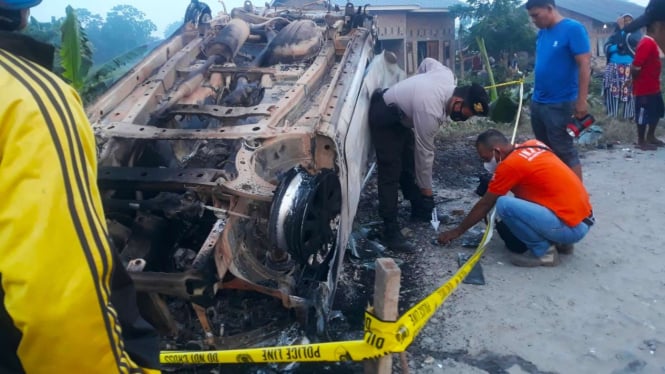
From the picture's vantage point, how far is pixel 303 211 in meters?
3.07

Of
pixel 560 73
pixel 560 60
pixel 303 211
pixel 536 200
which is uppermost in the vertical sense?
pixel 560 60

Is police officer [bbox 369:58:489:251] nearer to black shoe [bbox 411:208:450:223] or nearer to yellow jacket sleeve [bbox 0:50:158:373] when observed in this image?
black shoe [bbox 411:208:450:223]

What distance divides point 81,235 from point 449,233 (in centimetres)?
402

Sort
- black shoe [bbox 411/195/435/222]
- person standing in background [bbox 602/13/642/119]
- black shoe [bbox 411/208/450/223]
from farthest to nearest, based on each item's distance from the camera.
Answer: person standing in background [bbox 602/13/642/119] < black shoe [bbox 411/208/450/223] < black shoe [bbox 411/195/435/222]

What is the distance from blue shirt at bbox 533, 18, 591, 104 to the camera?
5078 millimetres

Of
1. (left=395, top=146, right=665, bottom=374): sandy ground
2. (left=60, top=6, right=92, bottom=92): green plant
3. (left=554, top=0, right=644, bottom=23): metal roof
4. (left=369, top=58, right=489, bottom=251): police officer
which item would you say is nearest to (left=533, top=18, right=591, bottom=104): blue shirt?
(left=369, top=58, right=489, bottom=251): police officer

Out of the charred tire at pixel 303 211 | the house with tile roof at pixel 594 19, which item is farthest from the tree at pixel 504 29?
the charred tire at pixel 303 211

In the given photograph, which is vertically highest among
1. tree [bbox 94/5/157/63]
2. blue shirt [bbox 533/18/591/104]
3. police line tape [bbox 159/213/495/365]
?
blue shirt [bbox 533/18/591/104]

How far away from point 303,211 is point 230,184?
43cm

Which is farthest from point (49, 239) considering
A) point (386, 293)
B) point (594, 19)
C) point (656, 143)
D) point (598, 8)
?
point (598, 8)

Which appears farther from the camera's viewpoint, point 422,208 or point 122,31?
point 122,31

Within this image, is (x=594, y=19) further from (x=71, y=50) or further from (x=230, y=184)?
(x=230, y=184)

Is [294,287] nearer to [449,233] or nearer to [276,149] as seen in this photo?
[276,149]

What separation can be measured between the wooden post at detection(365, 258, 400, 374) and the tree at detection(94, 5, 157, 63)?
26536 millimetres
